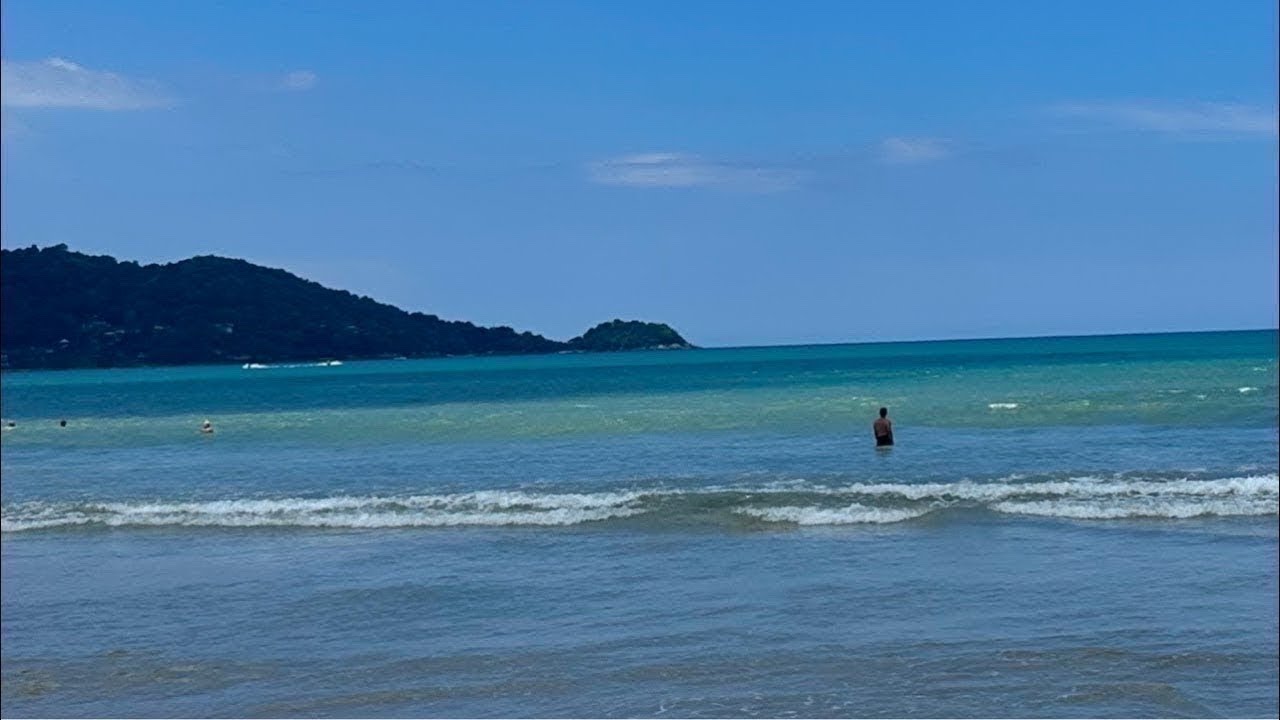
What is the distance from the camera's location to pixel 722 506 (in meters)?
19.6

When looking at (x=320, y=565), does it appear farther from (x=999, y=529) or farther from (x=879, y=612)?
(x=999, y=529)

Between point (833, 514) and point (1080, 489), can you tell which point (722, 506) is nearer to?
point (833, 514)

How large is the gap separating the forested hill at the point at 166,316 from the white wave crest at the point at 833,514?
134557mm

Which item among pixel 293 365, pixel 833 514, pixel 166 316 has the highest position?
pixel 166 316

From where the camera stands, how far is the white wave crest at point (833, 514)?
17.7 m

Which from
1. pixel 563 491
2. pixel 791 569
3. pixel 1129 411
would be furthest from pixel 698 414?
pixel 791 569

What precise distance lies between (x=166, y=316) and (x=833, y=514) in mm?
155946

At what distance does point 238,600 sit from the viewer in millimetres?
13938

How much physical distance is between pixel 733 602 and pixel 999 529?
5503 mm

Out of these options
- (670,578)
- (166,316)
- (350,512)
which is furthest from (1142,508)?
(166,316)

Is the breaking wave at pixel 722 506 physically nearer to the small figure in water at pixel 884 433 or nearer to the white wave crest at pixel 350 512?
the white wave crest at pixel 350 512

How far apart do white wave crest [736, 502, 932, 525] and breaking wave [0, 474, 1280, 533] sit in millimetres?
19

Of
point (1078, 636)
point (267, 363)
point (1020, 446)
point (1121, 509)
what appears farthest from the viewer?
A: point (267, 363)

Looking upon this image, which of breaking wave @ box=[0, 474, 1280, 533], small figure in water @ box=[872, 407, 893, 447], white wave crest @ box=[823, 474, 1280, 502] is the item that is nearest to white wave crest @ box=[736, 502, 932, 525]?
breaking wave @ box=[0, 474, 1280, 533]
